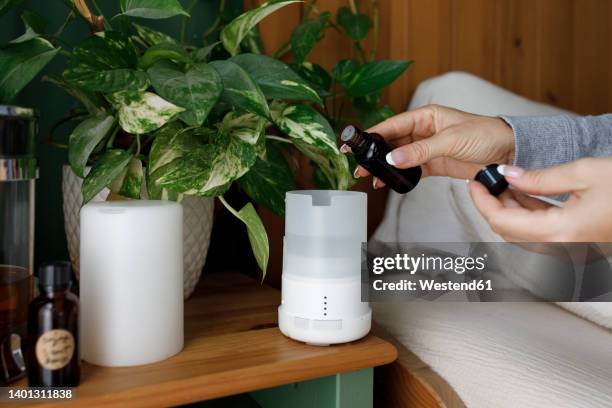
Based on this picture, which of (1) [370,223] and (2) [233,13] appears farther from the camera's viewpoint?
(1) [370,223]

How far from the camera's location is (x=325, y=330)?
2.18ft

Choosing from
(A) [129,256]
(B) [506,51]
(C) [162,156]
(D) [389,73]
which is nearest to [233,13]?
(D) [389,73]

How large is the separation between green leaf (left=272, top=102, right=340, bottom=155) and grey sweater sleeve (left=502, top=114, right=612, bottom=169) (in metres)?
0.29

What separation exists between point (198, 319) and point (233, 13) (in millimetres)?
550

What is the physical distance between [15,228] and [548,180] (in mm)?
547

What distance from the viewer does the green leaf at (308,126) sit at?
0.69 meters

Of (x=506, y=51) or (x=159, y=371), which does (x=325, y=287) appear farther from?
(x=506, y=51)

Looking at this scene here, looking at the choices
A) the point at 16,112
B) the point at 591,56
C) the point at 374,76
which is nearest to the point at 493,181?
the point at 374,76

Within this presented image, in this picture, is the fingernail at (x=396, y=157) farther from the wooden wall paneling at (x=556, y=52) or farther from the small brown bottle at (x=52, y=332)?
the wooden wall paneling at (x=556, y=52)

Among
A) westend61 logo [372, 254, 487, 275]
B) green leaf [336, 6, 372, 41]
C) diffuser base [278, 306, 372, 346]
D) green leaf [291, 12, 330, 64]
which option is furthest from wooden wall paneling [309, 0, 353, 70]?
diffuser base [278, 306, 372, 346]

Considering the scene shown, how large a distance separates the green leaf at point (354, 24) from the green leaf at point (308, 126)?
1.36ft

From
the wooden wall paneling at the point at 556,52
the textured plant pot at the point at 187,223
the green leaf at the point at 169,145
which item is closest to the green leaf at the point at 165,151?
the green leaf at the point at 169,145

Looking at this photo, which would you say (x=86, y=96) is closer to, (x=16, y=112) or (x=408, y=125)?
(x=16, y=112)

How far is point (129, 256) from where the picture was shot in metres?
0.61
